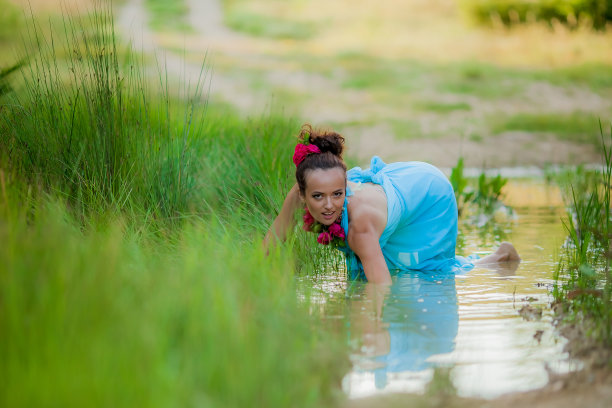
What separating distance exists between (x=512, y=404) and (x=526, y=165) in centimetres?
992

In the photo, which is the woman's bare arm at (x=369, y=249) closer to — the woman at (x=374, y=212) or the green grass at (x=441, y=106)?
the woman at (x=374, y=212)

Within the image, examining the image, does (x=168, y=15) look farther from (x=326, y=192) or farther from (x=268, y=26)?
(x=326, y=192)

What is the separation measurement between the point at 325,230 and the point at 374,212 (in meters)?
0.33

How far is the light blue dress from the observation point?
5004 mm

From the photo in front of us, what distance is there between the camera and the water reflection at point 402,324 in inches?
118

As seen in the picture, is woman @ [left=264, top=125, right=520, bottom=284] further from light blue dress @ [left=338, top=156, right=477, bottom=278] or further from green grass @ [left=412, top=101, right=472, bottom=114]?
green grass @ [left=412, top=101, right=472, bottom=114]

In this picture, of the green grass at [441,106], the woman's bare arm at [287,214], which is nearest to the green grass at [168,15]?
the green grass at [441,106]

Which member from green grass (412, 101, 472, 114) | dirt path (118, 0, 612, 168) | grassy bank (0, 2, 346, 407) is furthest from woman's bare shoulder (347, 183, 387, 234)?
green grass (412, 101, 472, 114)

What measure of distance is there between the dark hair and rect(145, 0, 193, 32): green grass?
2133 centimetres

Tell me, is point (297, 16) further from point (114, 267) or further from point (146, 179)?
point (114, 267)

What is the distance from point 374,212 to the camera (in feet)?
14.8

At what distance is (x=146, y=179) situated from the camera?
445cm

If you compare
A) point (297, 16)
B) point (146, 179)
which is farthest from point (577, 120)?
point (297, 16)

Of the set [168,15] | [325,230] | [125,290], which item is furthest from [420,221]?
[168,15]
